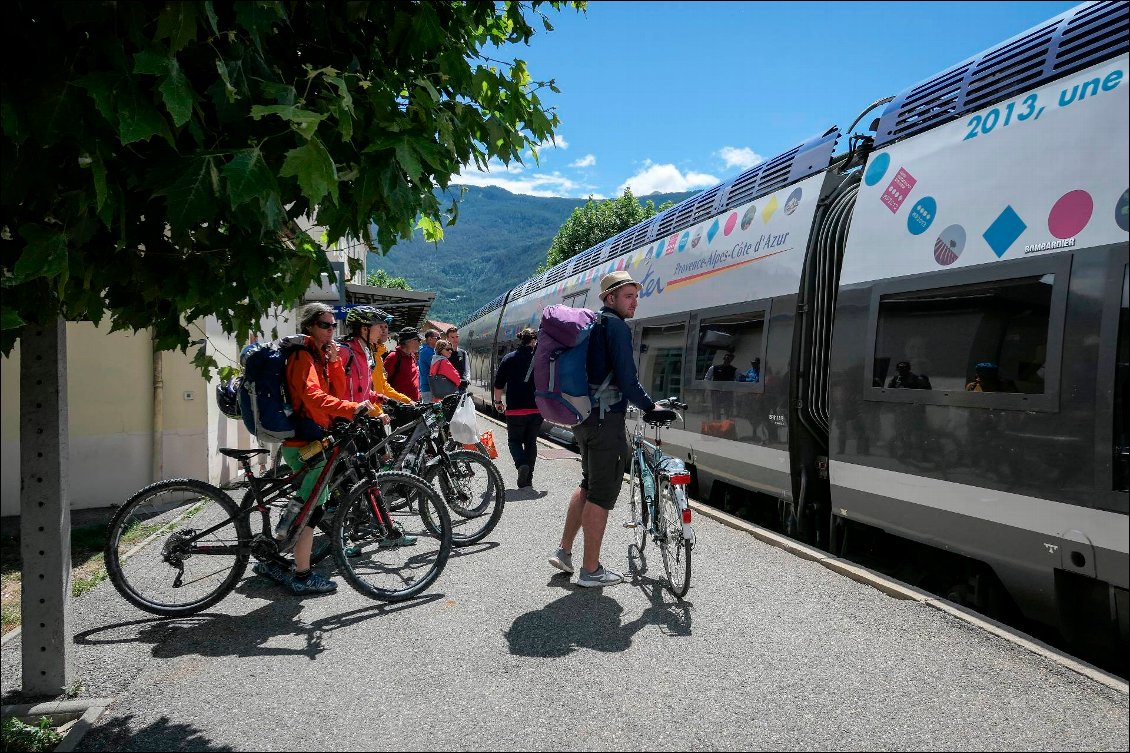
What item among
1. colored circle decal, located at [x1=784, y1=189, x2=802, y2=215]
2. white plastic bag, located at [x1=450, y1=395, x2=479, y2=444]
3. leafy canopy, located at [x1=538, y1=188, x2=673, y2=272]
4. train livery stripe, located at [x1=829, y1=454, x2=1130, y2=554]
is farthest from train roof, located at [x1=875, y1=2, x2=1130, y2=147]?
leafy canopy, located at [x1=538, y1=188, x2=673, y2=272]

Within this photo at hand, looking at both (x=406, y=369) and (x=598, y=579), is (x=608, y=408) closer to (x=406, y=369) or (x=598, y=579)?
(x=598, y=579)

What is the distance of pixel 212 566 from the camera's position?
443cm

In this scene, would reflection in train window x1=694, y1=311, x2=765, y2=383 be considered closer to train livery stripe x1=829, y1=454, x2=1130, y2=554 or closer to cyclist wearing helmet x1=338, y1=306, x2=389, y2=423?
train livery stripe x1=829, y1=454, x2=1130, y2=554

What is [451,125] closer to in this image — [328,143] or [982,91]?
[328,143]

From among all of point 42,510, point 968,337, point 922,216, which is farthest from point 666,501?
point 42,510

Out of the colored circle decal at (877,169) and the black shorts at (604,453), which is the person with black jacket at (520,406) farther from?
the colored circle decal at (877,169)

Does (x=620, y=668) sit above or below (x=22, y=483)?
below

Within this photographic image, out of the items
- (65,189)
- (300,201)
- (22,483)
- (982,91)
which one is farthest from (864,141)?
(22,483)

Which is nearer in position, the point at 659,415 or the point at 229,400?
the point at 659,415

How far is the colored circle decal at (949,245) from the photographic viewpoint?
4.29 m

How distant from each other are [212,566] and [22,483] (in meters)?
1.30

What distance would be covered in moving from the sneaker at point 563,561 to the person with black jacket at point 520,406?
3.28 meters

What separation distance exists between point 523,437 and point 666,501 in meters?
3.81

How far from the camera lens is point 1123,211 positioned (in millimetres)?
3340
